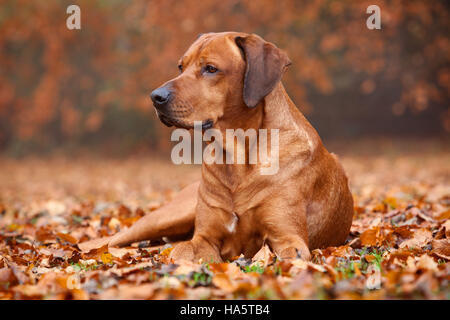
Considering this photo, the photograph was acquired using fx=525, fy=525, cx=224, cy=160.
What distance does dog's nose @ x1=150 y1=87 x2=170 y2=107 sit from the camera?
3.44 metres

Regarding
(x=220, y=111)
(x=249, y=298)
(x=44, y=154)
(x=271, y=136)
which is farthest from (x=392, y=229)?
→ (x=44, y=154)

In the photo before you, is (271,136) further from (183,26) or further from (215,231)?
(183,26)

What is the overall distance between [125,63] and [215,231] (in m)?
15.9

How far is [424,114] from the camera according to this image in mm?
17453

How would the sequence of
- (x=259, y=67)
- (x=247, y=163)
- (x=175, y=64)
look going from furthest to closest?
1. (x=175, y=64)
2. (x=247, y=163)
3. (x=259, y=67)

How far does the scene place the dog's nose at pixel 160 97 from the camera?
3436 millimetres

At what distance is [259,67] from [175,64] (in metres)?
12.0

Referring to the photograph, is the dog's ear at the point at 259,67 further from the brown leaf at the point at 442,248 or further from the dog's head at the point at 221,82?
the brown leaf at the point at 442,248

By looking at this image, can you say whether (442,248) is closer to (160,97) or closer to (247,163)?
(247,163)

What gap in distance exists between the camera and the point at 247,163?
3.71 metres

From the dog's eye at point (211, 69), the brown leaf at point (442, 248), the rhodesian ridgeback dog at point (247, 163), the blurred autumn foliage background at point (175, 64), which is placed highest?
the blurred autumn foliage background at point (175, 64)

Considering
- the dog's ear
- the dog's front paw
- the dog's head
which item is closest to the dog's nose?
the dog's head

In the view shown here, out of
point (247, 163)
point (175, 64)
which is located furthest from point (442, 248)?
point (175, 64)

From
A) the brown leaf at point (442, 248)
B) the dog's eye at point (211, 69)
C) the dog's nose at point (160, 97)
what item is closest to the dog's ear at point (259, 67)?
the dog's eye at point (211, 69)
